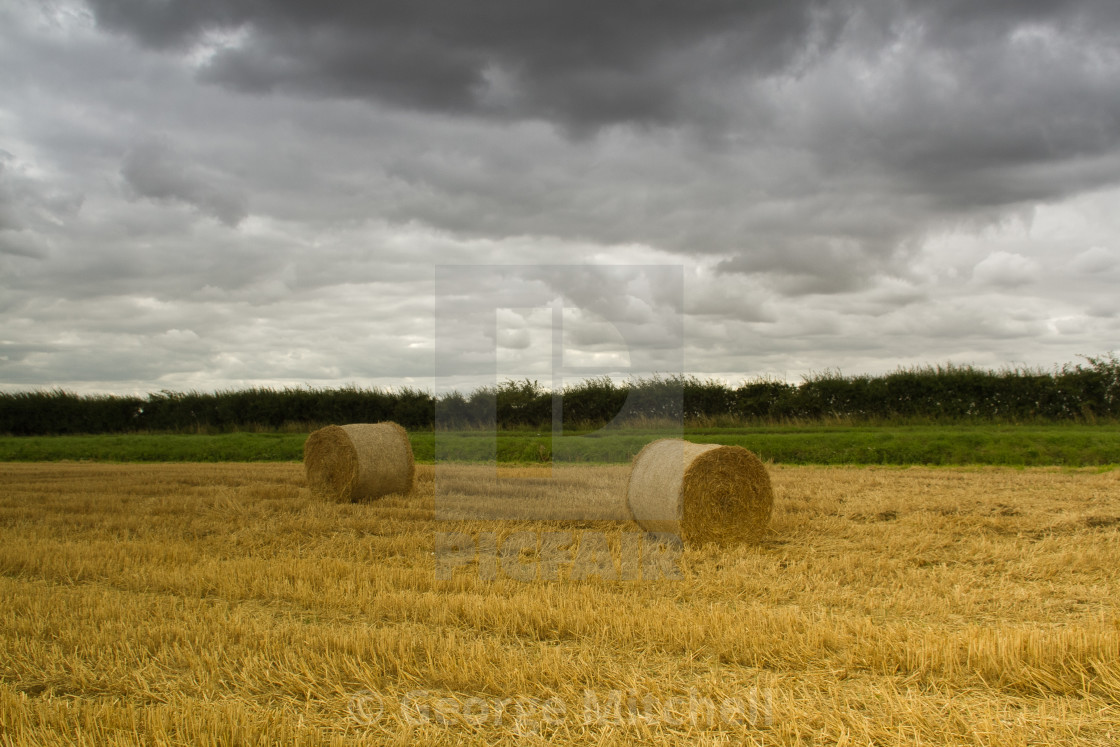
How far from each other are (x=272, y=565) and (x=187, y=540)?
2.36 meters

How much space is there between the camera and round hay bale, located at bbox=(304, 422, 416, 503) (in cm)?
1177

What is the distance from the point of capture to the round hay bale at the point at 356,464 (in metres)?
11.8

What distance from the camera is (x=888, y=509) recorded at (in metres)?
10.2

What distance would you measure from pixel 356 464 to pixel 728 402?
2074cm

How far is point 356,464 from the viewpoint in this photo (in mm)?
11703
